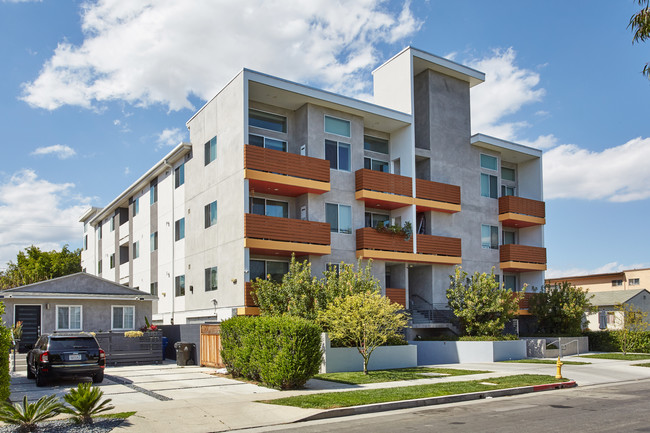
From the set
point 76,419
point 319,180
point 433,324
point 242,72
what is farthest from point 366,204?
point 76,419

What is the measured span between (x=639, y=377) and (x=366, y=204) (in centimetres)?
1577

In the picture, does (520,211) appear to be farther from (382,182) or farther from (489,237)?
(382,182)

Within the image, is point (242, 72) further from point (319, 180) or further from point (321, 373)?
point (321, 373)

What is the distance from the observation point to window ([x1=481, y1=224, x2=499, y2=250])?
36656 millimetres

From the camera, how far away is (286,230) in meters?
27.2

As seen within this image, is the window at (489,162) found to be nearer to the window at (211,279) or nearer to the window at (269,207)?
the window at (269,207)

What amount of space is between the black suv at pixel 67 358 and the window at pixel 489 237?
82.3 feet

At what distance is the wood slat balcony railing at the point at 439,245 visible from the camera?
32125 mm

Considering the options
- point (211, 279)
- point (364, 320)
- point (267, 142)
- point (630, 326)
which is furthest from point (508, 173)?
point (364, 320)

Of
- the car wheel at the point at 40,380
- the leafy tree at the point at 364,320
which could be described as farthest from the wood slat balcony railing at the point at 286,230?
the car wheel at the point at 40,380

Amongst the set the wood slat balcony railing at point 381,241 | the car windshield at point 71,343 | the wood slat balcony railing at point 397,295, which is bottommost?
the car windshield at point 71,343

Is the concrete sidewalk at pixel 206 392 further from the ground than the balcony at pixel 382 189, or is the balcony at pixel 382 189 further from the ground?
the balcony at pixel 382 189

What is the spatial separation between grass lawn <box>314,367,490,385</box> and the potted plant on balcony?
9.32m

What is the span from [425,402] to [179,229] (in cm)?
2270
